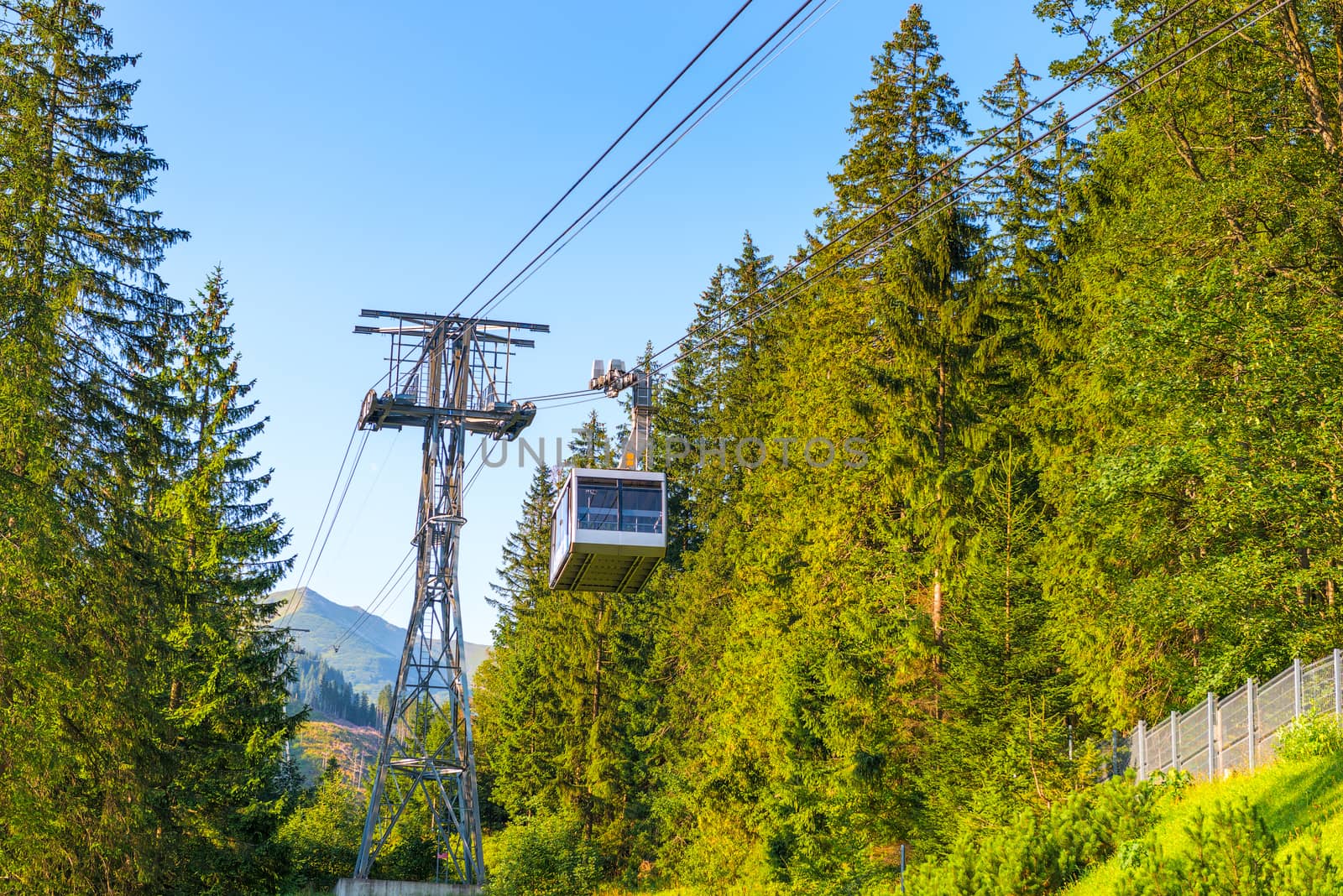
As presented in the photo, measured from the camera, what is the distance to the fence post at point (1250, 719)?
1758 cm

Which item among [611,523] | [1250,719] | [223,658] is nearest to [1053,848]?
[1250,719]

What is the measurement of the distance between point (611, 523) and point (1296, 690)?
1186 centimetres

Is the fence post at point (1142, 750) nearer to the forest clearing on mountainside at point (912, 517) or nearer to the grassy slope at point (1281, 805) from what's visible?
the forest clearing on mountainside at point (912, 517)

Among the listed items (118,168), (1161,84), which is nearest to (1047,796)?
(1161,84)

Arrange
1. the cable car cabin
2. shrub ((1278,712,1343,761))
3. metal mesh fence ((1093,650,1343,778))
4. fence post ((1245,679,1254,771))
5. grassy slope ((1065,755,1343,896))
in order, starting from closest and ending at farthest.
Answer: grassy slope ((1065,755,1343,896)) < shrub ((1278,712,1343,761)) < metal mesh fence ((1093,650,1343,778)) < fence post ((1245,679,1254,771)) < the cable car cabin

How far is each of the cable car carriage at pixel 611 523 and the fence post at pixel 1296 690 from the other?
11.1 metres

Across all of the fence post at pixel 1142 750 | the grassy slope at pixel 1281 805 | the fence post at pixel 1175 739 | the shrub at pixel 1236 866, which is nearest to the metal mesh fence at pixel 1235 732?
the grassy slope at pixel 1281 805

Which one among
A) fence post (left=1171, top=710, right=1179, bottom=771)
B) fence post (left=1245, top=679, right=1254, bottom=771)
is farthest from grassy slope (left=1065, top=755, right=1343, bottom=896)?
fence post (left=1171, top=710, right=1179, bottom=771)

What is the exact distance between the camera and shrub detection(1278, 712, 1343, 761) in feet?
50.9

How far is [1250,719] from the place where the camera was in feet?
58.0

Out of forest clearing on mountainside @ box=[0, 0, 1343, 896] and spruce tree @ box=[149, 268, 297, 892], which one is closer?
forest clearing on mountainside @ box=[0, 0, 1343, 896]

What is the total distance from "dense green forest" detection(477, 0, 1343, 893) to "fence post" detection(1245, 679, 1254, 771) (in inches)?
97.1

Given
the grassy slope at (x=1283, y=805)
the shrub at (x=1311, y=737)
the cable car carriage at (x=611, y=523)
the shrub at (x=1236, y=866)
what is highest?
the cable car carriage at (x=611, y=523)

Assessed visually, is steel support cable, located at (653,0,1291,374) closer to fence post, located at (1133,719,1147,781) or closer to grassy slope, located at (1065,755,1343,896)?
grassy slope, located at (1065,755,1343,896)
